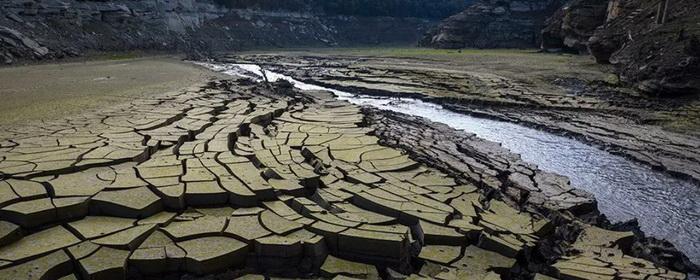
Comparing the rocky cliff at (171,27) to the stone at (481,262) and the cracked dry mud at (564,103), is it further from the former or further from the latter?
the stone at (481,262)

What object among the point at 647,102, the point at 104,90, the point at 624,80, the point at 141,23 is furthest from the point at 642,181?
the point at 141,23

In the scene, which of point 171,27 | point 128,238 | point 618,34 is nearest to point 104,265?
point 128,238

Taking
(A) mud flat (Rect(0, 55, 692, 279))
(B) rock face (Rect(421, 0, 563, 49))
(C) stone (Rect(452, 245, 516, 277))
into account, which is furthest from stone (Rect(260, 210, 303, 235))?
(B) rock face (Rect(421, 0, 563, 49))

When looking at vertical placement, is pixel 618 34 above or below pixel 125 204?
above

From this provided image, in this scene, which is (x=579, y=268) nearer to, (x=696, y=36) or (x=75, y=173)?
(x=75, y=173)

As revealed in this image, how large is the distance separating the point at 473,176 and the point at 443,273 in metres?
2.77

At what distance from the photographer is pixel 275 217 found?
439 centimetres

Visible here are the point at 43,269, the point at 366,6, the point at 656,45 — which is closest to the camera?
the point at 43,269

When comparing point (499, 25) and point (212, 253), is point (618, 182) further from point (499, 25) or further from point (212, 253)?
point (499, 25)

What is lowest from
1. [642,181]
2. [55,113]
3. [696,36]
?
[642,181]

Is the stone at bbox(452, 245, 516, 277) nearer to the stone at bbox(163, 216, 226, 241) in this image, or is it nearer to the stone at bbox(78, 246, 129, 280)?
the stone at bbox(163, 216, 226, 241)

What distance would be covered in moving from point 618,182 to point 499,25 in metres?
→ 40.0

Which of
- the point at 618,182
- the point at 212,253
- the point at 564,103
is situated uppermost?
the point at 212,253

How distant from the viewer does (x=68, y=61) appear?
942 inches
